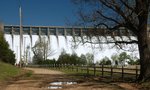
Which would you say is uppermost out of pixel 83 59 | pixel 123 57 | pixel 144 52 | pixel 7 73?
pixel 123 57

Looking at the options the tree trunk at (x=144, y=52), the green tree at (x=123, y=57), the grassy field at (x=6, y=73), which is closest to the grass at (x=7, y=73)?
the grassy field at (x=6, y=73)

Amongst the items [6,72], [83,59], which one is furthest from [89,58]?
[6,72]

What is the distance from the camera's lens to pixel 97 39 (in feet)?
84.2

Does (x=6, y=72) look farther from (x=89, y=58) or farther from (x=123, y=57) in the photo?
(x=123, y=57)

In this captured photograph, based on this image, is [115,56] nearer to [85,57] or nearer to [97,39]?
[85,57]

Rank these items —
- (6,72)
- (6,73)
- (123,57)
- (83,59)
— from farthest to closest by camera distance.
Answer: (123,57) < (83,59) < (6,72) < (6,73)

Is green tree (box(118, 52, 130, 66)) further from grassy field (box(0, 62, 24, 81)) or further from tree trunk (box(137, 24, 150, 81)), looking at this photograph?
tree trunk (box(137, 24, 150, 81))

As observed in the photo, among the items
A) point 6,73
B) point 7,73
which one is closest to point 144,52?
point 6,73

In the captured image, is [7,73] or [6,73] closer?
[6,73]

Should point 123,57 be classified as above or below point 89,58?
above

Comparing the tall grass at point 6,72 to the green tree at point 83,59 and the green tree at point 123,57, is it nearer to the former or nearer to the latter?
the green tree at point 83,59

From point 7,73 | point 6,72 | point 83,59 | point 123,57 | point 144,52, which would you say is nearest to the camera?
point 144,52

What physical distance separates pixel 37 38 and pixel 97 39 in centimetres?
9883

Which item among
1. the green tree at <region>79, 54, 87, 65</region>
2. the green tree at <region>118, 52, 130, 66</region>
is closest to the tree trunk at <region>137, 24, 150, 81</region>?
the green tree at <region>79, 54, 87, 65</region>
